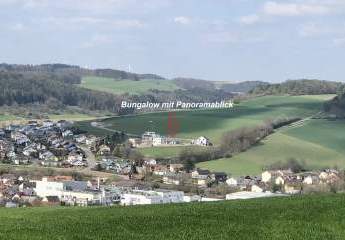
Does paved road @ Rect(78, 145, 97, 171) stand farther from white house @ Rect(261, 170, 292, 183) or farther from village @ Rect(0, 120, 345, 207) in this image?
white house @ Rect(261, 170, 292, 183)

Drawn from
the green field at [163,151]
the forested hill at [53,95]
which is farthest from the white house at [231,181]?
the forested hill at [53,95]

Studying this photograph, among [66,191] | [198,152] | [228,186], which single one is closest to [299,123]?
[198,152]

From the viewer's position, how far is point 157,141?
3755 inches

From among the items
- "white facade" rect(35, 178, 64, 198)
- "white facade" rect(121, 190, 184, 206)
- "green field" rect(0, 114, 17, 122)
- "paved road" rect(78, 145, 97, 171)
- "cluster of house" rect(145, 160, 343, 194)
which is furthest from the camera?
"green field" rect(0, 114, 17, 122)

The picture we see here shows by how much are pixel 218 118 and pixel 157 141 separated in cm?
2098

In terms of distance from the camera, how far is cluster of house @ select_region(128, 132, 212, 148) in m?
91.4

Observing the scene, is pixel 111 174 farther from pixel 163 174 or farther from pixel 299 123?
pixel 299 123

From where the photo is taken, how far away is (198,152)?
82125 millimetres

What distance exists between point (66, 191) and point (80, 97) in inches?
4721

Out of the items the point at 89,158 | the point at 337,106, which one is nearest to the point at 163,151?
the point at 89,158

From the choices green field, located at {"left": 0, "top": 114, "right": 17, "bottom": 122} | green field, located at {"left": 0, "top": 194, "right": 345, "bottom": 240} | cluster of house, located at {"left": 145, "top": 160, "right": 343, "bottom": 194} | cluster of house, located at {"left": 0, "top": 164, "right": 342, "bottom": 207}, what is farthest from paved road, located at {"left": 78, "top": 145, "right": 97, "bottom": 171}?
green field, located at {"left": 0, "top": 194, "right": 345, "bottom": 240}

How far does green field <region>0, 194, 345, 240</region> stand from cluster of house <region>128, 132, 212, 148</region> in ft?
226

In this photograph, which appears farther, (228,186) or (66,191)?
(228,186)

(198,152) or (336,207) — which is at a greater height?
(336,207)
